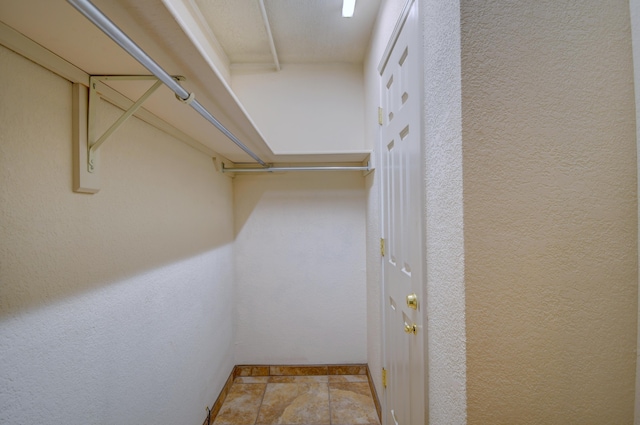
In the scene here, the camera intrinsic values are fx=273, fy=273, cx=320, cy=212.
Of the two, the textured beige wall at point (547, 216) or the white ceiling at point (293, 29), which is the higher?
the white ceiling at point (293, 29)

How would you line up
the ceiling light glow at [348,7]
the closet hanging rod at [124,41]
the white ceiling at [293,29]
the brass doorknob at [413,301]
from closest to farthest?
the closet hanging rod at [124,41], the brass doorknob at [413,301], the ceiling light glow at [348,7], the white ceiling at [293,29]

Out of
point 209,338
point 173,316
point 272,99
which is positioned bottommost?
point 209,338

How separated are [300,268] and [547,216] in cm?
201

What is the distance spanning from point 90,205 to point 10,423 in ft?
2.00

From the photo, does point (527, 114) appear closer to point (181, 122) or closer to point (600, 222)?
Result: point (600, 222)

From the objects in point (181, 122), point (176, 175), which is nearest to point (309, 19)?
point (181, 122)

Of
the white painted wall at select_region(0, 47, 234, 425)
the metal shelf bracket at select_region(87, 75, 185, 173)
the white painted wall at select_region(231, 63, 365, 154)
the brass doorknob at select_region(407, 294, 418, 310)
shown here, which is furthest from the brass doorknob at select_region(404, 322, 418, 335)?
the white painted wall at select_region(231, 63, 365, 154)

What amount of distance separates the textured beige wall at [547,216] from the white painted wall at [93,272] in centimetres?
117

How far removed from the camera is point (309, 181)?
2.48 metres

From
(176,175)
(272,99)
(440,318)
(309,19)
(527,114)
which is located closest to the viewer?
(527,114)

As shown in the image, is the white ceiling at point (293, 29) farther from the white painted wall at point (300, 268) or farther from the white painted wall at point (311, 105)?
the white painted wall at point (300, 268)

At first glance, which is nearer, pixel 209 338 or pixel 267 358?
pixel 209 338

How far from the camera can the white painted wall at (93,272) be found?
0.71 m

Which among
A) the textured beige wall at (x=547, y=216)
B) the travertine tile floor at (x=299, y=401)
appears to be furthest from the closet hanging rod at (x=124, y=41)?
the travertine tile floor at (x=299, y=401)
